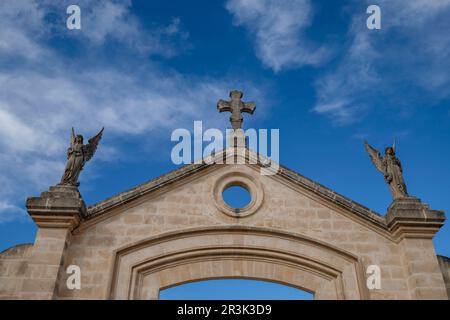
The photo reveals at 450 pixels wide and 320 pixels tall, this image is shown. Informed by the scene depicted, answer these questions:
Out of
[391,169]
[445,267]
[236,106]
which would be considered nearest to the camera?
[445,267]

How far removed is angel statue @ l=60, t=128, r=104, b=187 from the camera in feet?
29.2

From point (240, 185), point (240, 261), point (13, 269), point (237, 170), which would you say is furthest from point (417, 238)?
point (13, 269)

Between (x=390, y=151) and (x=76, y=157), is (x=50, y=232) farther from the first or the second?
(x=390, y=151)

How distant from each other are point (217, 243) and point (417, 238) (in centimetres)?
394

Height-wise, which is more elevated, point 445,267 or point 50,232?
point 50,232

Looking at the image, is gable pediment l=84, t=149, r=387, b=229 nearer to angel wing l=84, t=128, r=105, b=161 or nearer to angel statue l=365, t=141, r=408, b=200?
angel statue l=365, t=141, r=408, b=200

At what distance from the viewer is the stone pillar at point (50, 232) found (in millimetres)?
7770

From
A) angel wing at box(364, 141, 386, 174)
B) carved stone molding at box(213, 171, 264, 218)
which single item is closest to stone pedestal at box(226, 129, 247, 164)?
carved stone molding at box(213, 171, 264, 218)

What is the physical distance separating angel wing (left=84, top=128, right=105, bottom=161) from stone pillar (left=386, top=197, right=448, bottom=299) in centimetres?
632

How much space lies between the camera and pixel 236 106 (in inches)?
423

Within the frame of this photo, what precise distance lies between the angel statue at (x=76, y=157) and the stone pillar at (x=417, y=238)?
635cm
